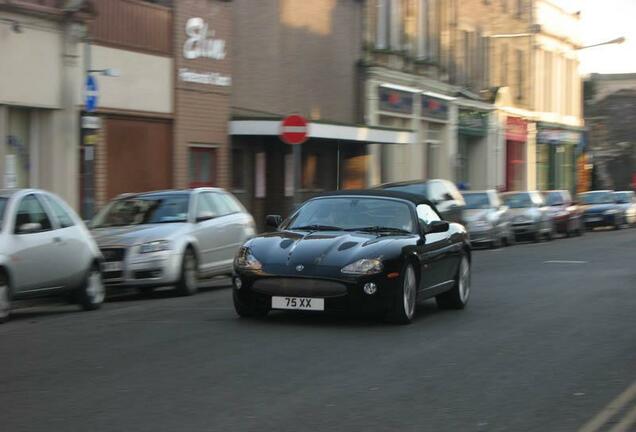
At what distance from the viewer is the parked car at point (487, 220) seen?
3003 cm

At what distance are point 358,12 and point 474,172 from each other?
1608 cm

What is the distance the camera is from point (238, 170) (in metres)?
29.8

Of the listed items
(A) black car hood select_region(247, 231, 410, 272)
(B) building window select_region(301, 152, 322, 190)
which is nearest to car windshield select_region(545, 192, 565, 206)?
(B) building window select_region(301, 152, 322, 190)

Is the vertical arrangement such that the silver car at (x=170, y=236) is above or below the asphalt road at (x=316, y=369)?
above

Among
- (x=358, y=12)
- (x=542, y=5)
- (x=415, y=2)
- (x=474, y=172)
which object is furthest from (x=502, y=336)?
(x=542, y=5)

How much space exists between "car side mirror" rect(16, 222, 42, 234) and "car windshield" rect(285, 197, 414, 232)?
2.87 meters

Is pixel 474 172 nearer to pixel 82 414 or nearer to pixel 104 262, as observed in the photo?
pixel 104 262

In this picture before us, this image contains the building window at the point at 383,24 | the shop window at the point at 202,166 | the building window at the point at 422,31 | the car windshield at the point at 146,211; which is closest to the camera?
the car windshield at the point at 146,211

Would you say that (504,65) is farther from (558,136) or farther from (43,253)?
(43,253)

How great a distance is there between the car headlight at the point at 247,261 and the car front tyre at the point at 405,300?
1422 mm

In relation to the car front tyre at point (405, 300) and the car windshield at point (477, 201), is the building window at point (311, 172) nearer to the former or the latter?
the car windshield at point (477, 201)

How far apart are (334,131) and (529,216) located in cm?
752

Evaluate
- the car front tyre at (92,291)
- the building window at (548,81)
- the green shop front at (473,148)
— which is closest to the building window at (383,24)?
the green shop front at (473,148)

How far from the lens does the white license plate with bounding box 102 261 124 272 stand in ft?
51.7
